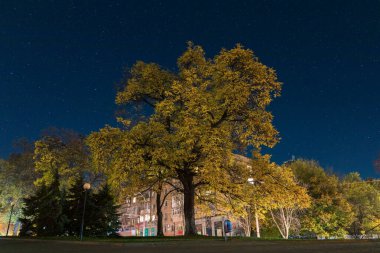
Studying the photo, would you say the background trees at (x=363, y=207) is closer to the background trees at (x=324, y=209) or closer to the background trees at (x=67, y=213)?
the background trees at (x=324, y=209)

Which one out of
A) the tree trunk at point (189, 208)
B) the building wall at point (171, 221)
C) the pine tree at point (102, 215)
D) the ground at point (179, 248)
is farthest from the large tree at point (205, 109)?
the building wall at point (171, 221)

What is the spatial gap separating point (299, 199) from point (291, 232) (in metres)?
25.5

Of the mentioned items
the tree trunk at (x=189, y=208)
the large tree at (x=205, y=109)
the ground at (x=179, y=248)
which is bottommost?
the ground at (x=179, y=248)

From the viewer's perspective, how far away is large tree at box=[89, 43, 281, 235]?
20.9m

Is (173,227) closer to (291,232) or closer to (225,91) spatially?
(291,232)

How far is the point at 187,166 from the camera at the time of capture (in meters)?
23.4

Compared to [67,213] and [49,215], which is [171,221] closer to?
[67,213]

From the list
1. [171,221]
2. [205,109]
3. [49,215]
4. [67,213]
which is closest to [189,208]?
[205,109]

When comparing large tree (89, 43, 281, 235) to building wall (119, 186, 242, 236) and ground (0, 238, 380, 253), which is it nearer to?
ground (0, 238, 380, 253)

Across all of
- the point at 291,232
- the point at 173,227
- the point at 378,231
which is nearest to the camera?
the point at 291,232

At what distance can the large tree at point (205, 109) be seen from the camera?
20.9 m

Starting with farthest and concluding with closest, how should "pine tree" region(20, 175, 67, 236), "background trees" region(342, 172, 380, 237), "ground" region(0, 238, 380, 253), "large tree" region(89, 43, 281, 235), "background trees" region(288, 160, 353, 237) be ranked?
"background trees" region(342, 172, 380, 237)
"background trees" region(288, 160, 353, 237)
"pine tree" region(20, 175, 67, 236)
"large tree" region(89, 43, 281, 235)
"ground" region(0, 238, 380, 253)

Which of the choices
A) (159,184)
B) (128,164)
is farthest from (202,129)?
(159,184)

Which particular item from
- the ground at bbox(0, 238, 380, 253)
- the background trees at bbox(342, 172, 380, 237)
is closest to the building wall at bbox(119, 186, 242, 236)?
the background trees at bbox(342, 172, 380, 237)
